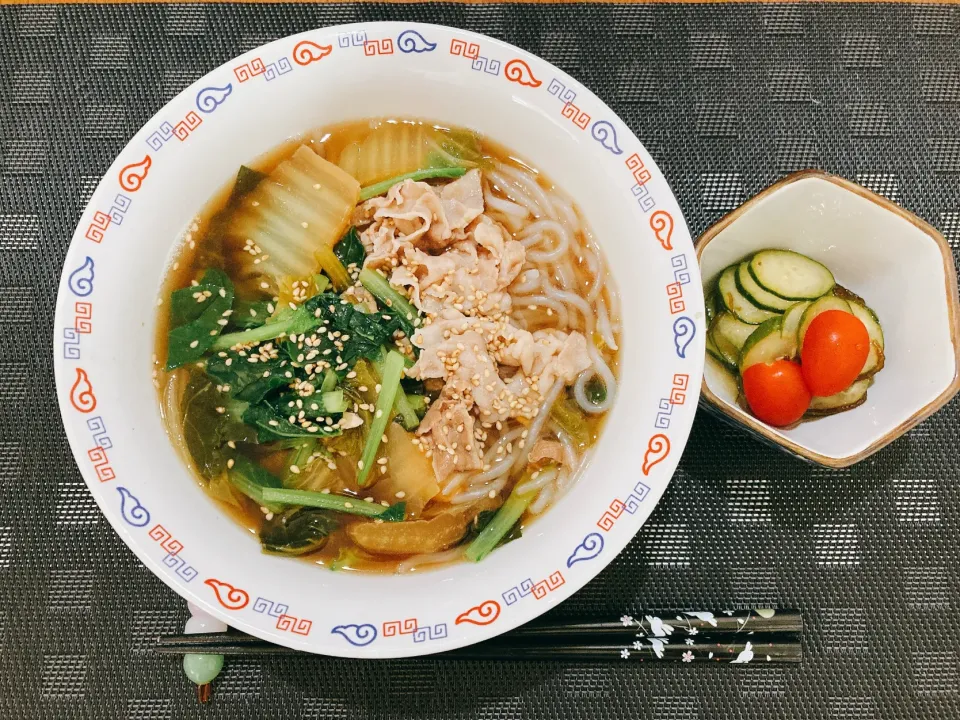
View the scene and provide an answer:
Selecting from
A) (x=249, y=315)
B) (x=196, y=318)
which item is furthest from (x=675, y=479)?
(x=196, y=318)

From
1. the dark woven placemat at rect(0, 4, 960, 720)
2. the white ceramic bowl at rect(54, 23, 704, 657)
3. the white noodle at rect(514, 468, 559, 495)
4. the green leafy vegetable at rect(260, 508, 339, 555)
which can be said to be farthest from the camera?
the dark woven placemat at rect(0, 4, 960, 720)

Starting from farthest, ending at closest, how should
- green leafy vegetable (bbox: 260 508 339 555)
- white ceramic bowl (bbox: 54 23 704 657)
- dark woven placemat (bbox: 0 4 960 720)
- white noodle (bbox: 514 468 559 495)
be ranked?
dark woven placemat (bbox: 0 4 960 720) → white noodle (bbox: 514 468 559 495) → green leafy vegetable (bbox: 260 508 339 555) → white ceramic bowl (bbox: 54 23 704 657)

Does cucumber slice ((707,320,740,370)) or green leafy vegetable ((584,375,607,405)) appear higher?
cucumber slice ((707,320,740,370))

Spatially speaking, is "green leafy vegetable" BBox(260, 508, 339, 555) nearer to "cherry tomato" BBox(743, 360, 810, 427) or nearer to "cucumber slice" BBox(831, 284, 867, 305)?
"cherry tomato" BBox(743, 360, 810, 427)

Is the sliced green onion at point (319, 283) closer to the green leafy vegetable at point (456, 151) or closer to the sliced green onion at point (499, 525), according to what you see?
the green leafy vegetable at point (456, 151)

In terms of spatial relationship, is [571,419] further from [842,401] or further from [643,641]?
[842,401]

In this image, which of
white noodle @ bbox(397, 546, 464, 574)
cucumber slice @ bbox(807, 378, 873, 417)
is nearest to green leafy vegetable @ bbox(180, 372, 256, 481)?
white noodle @ bbox(397, 546, 464, 574)

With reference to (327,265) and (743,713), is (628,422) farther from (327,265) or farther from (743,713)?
(743,713)
